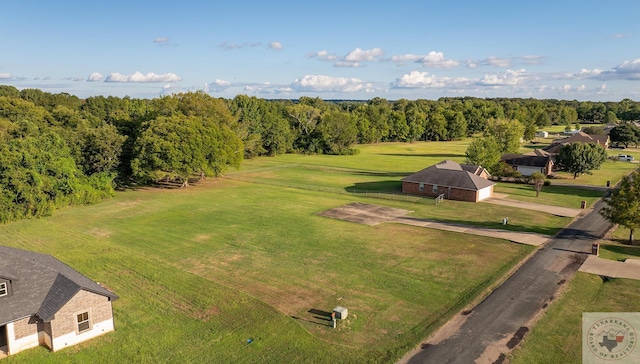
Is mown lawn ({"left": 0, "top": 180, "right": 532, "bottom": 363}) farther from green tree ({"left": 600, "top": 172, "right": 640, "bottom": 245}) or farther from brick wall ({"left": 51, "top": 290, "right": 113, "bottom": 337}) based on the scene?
green tree ({"left": 600, "top": 172, "right": 640, "bottom": 245})

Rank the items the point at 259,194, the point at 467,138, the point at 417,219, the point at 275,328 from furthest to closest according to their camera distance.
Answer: the point at 467,138 < the point at 259,194 < the point at 417,219 < the point at 275,328

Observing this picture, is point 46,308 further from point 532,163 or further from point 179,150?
point 532,163

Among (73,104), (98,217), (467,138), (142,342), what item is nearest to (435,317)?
(142,342)

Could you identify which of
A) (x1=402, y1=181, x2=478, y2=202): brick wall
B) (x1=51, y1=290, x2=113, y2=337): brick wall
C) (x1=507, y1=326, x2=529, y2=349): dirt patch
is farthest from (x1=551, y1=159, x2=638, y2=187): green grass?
(x1=51, y1=290, x2=113, y2=337): brick wall

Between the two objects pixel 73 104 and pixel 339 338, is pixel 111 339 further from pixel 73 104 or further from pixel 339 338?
pixel 73 104

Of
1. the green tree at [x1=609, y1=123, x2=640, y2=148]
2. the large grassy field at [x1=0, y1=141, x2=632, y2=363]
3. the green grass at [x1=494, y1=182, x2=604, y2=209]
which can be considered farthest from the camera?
the green tree at [x1=609, y1=123, x2=640, y2=148]

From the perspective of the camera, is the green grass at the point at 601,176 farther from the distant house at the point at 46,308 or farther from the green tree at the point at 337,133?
the distant house at the point at 46,308

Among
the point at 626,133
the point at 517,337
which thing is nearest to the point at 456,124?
the point at 626,133
